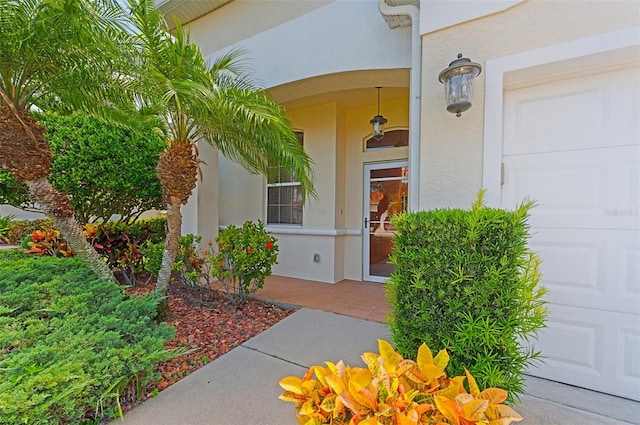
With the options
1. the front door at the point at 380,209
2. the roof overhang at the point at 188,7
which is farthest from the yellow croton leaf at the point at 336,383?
the roof overhang at the point at 188,7

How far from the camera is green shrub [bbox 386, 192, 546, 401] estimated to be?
1.67m

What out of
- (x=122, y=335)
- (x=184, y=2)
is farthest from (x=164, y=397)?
(x=184, y=2)

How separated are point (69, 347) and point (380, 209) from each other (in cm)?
517

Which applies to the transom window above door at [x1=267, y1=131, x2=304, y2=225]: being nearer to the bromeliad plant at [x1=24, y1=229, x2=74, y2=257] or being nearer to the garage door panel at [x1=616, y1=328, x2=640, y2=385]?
the bromeliad plant at [x1=24, y1=229, x2=74, y2=257]

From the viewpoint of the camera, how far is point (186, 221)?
18.3 ft

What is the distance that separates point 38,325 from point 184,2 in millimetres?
6008

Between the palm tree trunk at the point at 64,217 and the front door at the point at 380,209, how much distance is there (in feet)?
15.1

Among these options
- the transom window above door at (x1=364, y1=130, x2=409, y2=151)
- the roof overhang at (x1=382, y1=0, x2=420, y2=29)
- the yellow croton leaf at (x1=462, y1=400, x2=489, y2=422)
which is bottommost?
the yellow croton leaf at (x1=462, y1=400, x2=489, y2=422)

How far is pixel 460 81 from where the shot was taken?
2.54 meters

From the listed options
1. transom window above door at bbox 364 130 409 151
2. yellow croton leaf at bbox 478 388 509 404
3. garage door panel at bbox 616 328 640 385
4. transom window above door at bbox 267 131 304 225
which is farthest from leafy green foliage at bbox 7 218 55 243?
garage door panel at bbox 616 328 640 385

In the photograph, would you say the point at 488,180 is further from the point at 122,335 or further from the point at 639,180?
the point at 122,335

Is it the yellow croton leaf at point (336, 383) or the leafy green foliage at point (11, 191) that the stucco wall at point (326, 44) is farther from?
the leafy green foliage at point (11, 191)

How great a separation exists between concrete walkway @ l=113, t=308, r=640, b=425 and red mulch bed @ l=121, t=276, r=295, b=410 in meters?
0.15

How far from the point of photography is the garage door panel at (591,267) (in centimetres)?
227
